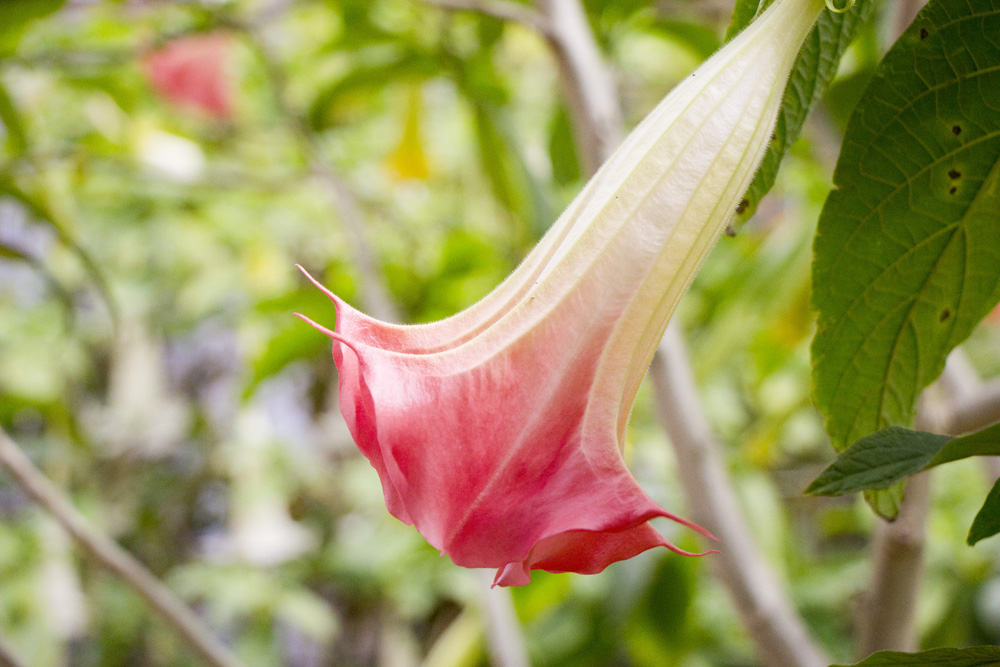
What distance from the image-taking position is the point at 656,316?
0.65 feet

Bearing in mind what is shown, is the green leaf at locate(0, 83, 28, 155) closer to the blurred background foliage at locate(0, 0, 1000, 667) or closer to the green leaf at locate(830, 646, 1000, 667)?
the blurred background foliage at locate(0, 0, 1000, 667)

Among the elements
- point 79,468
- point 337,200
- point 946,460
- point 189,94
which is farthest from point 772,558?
point 79,468

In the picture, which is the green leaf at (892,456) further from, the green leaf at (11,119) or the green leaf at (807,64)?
the green leaf at (11,119)

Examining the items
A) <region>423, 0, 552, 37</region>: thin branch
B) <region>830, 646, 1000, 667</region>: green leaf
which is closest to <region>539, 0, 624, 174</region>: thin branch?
<region>423, 0, 552, 37</region>: thin branch

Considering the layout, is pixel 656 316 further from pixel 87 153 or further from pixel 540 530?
pixel 87 153

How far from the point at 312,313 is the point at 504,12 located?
0.33m

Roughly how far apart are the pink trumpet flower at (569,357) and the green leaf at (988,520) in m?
0.08

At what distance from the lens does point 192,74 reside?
109cm

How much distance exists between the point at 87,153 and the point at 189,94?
0.39 m

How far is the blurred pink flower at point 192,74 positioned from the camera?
1088mm

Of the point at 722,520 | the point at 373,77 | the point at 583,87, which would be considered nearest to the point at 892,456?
the point at 722,520

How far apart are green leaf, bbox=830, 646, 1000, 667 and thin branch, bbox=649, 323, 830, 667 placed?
0.22 meters

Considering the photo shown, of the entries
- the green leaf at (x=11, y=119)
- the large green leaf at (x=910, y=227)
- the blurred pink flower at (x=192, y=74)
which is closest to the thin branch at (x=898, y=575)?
the large green leaf at (x=910, y=227)

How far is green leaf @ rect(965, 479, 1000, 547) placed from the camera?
198 millimetres
